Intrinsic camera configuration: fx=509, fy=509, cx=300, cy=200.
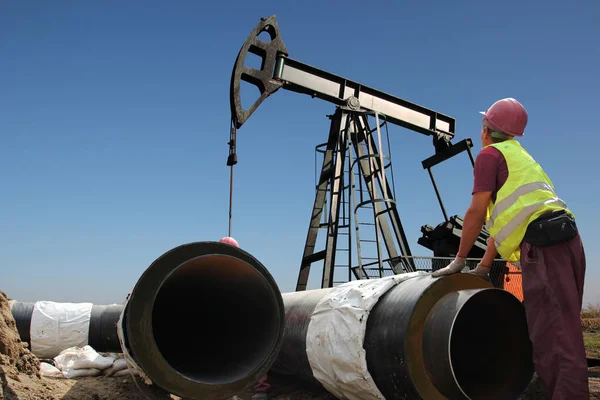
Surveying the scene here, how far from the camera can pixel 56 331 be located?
5172mm

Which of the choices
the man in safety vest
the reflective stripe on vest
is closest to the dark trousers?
the man in safety vest

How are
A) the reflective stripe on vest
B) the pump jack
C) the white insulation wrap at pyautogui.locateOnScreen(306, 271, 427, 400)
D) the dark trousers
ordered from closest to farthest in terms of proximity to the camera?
the dark trousers < the reflective stripe on vest < the white insulation wrap at pyautogui.locateOnScreen(306, 271, 427, 400) < the pump jack

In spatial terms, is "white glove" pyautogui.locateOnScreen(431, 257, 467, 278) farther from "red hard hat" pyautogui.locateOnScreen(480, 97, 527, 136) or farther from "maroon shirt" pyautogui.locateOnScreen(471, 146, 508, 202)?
"red hard hat" pyautogui.locateOnScreen(480, 97, 527, 136)

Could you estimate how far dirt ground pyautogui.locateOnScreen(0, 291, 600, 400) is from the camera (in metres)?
3.54

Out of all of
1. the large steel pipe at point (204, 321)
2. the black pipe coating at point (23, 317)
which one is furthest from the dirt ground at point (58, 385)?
the black pipe coating at point (23, 317)

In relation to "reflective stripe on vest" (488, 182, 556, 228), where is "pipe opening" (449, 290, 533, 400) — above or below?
below

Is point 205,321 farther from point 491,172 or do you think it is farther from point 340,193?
point 340,193

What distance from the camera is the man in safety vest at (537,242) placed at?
252cm

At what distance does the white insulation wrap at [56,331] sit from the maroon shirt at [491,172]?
4.17 m

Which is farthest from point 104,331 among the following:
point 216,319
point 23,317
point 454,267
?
point 454,267

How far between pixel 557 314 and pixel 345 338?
125 cm

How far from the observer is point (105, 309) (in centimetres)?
539

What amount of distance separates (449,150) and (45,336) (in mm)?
8296

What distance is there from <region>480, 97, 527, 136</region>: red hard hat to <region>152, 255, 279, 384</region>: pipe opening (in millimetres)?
1766
